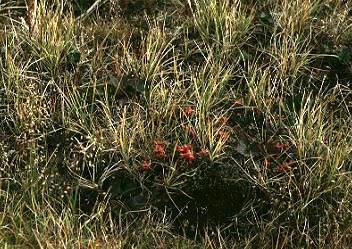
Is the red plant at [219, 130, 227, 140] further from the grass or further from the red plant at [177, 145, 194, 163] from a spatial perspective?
the red plant at [177, 145, 194, 163]

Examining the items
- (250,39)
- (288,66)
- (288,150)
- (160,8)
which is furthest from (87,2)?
(288,150)

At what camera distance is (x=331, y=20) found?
5.92 m

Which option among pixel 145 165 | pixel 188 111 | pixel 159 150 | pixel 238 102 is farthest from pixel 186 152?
pixel 238 102

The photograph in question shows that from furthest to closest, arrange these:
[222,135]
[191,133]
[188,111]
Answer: [188,111] < [191,133] < [222,135]

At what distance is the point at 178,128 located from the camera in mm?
5137

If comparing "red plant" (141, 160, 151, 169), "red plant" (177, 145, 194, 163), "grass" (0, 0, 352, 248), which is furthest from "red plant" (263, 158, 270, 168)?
"red plant" (141, 160, 151, 169)

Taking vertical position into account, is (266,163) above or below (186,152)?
below

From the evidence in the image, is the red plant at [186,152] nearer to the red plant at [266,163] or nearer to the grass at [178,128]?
the grass at [178,128]

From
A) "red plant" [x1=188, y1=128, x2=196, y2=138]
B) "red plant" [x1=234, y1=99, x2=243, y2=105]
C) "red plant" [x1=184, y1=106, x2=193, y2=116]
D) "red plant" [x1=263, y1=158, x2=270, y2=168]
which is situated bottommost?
"red plant" [x1=263, y1=158, x2=270, y2=168]

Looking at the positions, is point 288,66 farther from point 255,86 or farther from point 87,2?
point 87,2

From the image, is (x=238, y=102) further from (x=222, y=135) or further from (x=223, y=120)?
(x=222, y=135)

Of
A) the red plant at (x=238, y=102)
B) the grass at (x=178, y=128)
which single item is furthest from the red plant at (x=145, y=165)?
the red plant at (x=238, y=102)

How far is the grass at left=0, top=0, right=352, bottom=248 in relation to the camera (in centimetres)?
457

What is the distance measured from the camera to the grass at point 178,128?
4570mm
